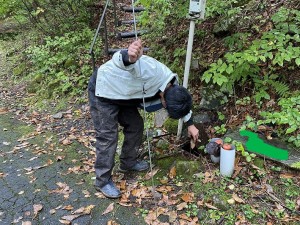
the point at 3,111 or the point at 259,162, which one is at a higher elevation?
the point at 259,162

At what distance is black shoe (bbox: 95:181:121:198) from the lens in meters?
3.75

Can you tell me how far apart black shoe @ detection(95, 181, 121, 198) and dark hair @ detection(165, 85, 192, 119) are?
126cm

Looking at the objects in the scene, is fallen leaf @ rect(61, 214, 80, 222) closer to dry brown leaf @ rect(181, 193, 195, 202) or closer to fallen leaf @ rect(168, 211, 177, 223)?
fallen leaf @ rect(168, 211, 177, 223)

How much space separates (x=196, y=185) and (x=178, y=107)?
3.66 feet

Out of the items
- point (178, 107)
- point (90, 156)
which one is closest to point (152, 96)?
point (178, 107)

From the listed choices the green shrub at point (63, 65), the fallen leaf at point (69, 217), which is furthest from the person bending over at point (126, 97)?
the green shrub at point (63, 65)

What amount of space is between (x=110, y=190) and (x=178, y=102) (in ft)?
4.77

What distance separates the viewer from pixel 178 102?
10.7ft

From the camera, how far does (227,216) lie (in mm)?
3291

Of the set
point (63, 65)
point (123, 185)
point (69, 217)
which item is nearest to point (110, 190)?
point (123, 185)

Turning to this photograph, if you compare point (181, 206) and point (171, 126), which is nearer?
point (181, 206)

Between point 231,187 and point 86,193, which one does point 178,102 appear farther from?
point 86,193

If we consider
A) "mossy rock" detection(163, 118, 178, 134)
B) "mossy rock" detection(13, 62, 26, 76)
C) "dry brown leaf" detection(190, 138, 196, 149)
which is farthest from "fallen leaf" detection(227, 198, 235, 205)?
"mossy rock" detection(13, 62, 26, 76)

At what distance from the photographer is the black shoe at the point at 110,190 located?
148 inches
